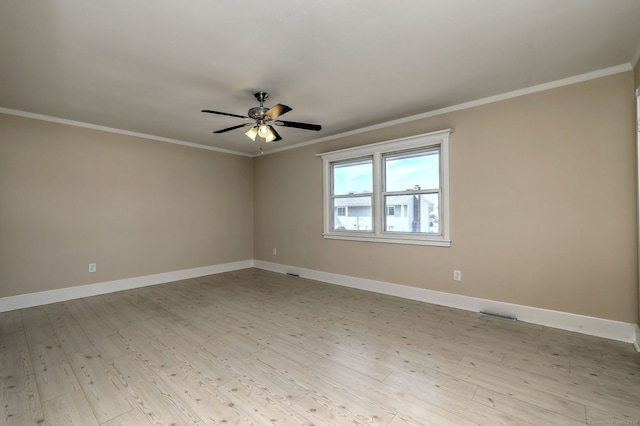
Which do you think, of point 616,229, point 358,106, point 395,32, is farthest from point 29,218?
point 616,229

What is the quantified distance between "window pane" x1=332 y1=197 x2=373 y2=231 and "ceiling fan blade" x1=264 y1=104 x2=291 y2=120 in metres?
2.31

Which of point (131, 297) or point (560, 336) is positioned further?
point (131, 297)

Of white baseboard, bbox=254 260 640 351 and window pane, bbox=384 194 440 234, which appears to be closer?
white baseboard, bbox=254 260 640 351

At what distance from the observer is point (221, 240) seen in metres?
5.91

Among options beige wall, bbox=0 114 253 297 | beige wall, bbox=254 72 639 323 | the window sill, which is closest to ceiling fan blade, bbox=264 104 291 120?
beige wall, bbox=254 72 639 323

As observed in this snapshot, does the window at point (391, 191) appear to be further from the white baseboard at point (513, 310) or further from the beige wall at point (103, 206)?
the beige wall at point (103, 206)

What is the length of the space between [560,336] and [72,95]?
584 centimetres

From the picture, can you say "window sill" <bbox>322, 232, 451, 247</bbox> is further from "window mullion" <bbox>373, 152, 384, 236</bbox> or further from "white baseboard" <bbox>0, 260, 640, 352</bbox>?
"white baseboard" <bbox>0, 260, 640, 352</bbox>

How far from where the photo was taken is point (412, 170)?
411 cm

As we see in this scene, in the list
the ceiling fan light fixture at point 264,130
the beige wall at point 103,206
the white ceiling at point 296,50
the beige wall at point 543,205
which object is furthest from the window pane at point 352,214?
the beige wall at point 103,206

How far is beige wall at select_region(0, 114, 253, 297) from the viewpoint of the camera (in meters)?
3.74

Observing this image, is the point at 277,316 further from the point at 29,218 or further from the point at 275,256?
the point at 29,218

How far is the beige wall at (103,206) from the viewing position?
374 cm

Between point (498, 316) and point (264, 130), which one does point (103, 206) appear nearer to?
point (264, 130)
